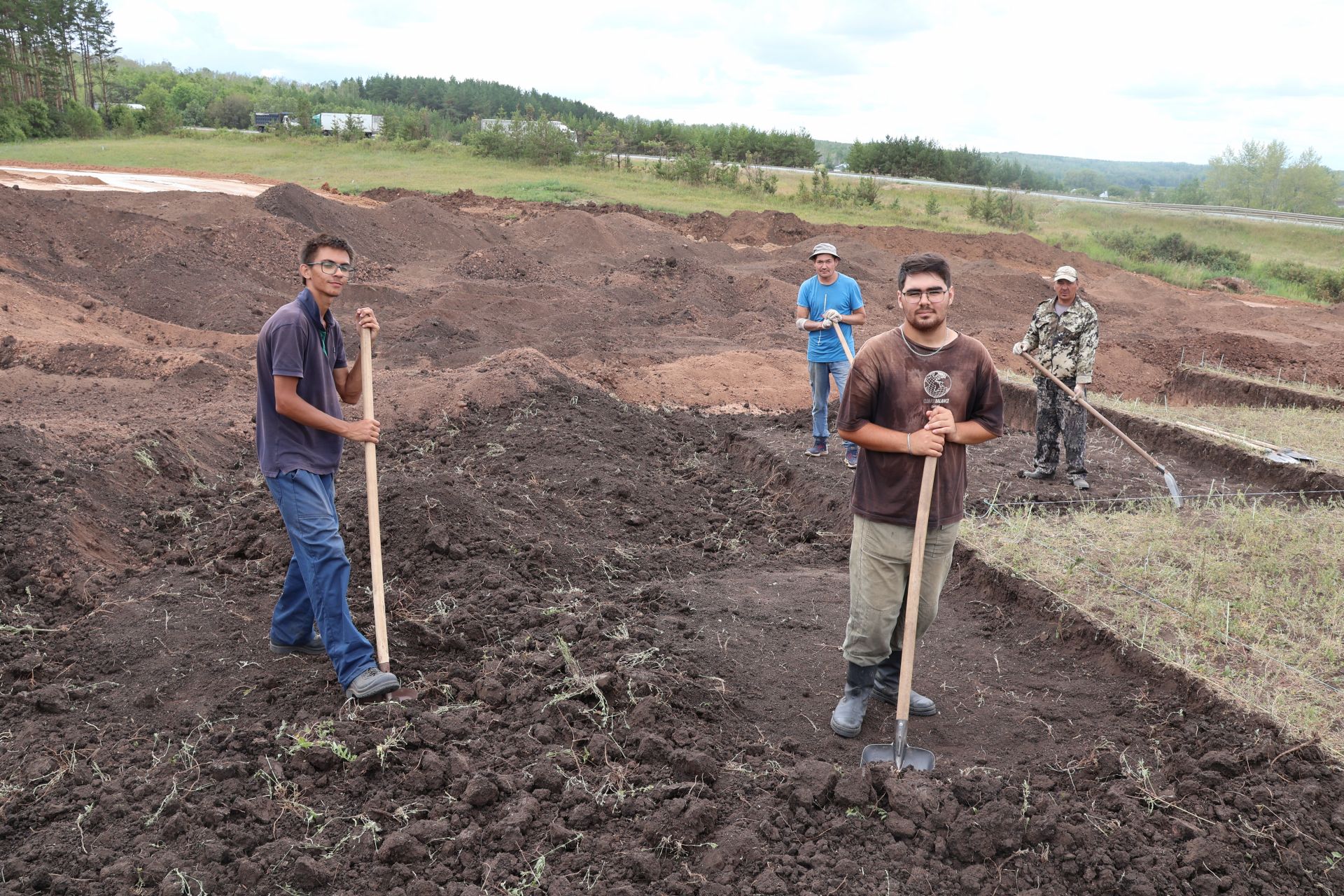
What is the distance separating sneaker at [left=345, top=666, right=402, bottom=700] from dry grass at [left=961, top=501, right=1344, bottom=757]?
3792 mm

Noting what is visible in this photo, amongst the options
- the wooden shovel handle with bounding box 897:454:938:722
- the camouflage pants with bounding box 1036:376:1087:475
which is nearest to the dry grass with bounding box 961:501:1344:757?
the camouflage pants with bounding box 1036:376:1087:475

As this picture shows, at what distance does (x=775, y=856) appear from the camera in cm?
341

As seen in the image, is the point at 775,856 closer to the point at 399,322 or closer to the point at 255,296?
the point at 399,322

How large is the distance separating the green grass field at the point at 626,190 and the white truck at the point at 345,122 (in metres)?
1.87

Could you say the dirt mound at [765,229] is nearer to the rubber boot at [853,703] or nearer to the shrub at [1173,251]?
the shrub at [1173,251]

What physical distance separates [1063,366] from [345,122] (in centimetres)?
4532

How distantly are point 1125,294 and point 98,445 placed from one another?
20649mm

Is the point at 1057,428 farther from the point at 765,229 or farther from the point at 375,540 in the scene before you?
the point at 765,229

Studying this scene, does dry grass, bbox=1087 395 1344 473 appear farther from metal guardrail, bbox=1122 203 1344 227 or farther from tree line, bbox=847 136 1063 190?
tree line, bbox=847 136 1063 190

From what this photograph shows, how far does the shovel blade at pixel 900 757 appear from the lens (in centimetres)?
393

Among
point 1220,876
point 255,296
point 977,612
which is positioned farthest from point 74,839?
point 255,296

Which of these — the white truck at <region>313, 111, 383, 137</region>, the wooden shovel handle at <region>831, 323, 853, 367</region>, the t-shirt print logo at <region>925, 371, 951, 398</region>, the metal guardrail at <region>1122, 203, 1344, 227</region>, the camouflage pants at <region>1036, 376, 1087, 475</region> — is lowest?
the camouflage pants at <region>1036, 376, 1087, 475</region>

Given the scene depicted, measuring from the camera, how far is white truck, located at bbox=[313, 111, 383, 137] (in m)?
44.8

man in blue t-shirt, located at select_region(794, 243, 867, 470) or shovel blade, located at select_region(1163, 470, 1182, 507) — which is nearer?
shovel blade, located at select_region(1163, 470, 1182, 507)
